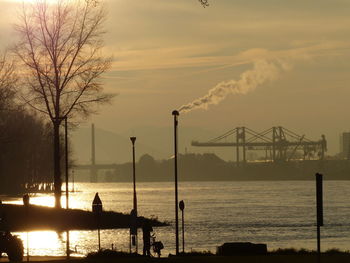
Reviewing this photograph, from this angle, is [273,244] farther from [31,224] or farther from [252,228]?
[252,228]

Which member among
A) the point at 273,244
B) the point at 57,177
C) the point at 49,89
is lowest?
the point at 273,244

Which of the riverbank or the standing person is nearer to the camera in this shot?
the standing person

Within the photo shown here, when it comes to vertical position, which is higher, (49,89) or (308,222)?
(49,89)

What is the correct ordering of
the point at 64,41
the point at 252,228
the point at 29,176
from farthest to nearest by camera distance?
the point at 29,176 → the point at 252,228 → the point at 64,41

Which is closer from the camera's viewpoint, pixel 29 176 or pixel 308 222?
pixel 308 222

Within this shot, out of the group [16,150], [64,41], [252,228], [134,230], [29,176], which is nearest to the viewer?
[134,230]

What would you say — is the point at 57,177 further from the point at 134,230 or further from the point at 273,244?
the point at 134,230

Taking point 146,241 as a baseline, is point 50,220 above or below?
above

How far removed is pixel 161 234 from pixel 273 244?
425 inches

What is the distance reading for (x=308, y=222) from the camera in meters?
108

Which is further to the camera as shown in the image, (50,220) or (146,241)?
(50,220)

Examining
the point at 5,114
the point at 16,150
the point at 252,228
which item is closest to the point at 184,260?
the point at 252,228

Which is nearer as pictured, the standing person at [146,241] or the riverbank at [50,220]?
the standing person at [146,241]

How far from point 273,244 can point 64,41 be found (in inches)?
787
